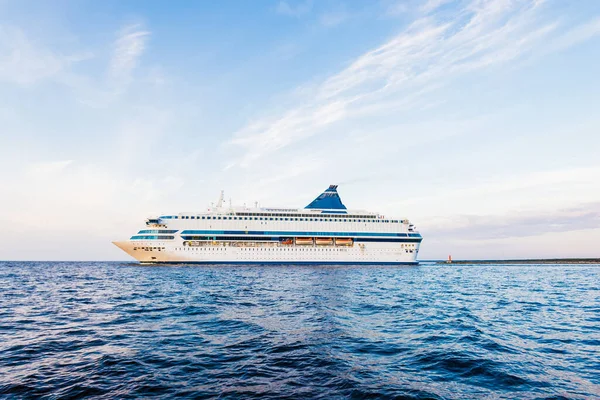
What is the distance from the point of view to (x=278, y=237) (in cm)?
7938

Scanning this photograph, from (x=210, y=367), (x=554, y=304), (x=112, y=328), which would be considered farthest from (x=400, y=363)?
(x=554, y=304)

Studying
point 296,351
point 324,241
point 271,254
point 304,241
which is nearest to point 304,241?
point 304,241

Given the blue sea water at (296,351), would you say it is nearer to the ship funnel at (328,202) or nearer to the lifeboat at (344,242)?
the lifeboat at (344,242)

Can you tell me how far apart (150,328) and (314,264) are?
6725 cm

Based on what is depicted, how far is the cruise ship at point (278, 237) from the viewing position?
240 feet

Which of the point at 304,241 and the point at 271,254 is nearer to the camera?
the point at 271,254

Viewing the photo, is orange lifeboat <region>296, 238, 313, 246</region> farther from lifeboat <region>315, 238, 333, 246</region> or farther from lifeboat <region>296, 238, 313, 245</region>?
lifeboat <region>315, 238, 333, 246</region>

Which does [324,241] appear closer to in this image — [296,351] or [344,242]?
[344,242]

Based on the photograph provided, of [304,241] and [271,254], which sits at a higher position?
[304,241]

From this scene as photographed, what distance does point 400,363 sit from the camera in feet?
32.2

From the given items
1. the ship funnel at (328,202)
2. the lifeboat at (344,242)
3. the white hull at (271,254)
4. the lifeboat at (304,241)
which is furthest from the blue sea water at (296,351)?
the ship funnel at (328,202)

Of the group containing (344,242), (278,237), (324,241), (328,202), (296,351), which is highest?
(328,202)

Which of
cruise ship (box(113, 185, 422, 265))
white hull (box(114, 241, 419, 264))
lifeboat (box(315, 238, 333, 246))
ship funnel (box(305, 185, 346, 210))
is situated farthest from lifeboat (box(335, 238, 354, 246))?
ship funnel (box(305, 185, 346, 210))

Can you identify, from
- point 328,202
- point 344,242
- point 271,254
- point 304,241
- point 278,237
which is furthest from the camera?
point 328,202
